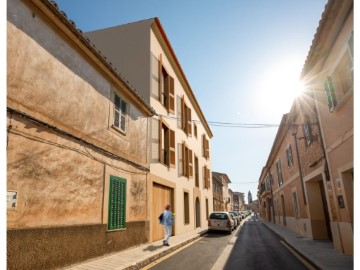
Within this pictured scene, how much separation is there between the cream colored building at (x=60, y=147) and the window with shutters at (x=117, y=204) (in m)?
0.03

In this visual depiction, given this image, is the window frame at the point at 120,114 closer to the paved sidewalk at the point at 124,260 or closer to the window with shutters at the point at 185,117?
the paved sidewalk at the point at 124,260

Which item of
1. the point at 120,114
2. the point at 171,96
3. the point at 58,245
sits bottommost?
the point at 58,245

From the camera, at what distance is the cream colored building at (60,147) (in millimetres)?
5199

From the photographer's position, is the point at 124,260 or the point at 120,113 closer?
the point at 124,260

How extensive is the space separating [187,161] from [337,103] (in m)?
12.8

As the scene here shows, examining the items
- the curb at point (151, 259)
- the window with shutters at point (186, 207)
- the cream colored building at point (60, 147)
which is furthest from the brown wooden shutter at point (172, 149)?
the cream colored building at point (60, 147)

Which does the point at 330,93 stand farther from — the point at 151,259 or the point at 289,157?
the point at 289,157

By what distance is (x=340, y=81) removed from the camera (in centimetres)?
779

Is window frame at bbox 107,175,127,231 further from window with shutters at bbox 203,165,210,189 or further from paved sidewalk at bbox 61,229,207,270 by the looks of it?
window with shutters at bbox 203,165,210,189

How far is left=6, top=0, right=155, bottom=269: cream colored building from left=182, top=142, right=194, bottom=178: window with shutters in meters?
8.62

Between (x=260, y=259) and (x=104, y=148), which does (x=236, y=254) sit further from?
(x=104, y=148)

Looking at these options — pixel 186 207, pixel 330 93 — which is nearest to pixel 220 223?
pixel 186 207

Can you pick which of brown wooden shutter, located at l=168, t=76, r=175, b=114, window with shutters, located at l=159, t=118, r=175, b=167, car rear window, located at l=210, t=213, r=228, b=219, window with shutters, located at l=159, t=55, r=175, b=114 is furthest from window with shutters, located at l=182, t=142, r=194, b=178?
window with shutters, located at l=159, t=55, r=175, b=114

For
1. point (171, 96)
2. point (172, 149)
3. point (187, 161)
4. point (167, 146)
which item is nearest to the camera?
point (167, 146)
